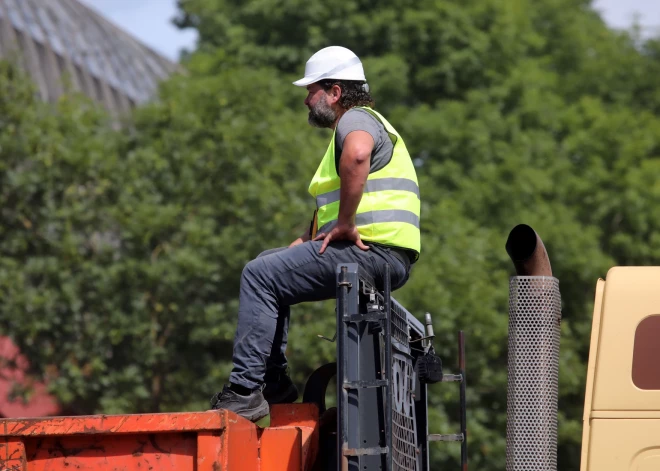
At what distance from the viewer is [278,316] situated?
210 inches

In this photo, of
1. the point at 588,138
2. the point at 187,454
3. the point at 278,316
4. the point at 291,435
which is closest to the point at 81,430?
the point at 187,454

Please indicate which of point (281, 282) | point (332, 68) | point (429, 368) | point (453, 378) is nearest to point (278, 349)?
point (281, 282)

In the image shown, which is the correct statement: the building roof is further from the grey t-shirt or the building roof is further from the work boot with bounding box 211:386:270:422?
the work boot with bounding box 211:386:270:422

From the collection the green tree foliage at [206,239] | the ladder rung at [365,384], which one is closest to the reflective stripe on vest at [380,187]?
the ladder rung at [365,384]

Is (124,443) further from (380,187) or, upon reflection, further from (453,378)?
(453,378)

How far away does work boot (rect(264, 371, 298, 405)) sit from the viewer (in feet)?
17.9

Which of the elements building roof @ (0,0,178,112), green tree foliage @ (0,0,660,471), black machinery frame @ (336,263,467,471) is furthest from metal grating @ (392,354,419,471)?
building roof @ (0,0,178,112)

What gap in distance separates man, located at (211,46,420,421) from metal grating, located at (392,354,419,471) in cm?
39

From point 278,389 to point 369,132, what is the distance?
1258 millimetres

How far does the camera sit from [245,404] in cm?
495

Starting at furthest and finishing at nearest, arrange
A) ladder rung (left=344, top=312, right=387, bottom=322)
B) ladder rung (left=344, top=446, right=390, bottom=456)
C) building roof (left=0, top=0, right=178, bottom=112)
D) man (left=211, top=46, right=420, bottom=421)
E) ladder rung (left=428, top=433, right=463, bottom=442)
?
building roof (left=0, top=0, right=178, bottom=112) < ladder rung (left=428, top=433, right=463, bottom=442) < man (left=211, top=46, right=420, bottom=421) < ladder rung (left=344, top=312, right=387, bottom=322) < ladder rung (left=344, top=446, right=390, bottom=456)

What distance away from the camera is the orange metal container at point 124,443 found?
4.24 meters

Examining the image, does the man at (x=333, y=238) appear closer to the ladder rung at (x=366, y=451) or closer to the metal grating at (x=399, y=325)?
the metal grating at (x=399, y=325)

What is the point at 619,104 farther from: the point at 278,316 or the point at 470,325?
the point at 278,316
